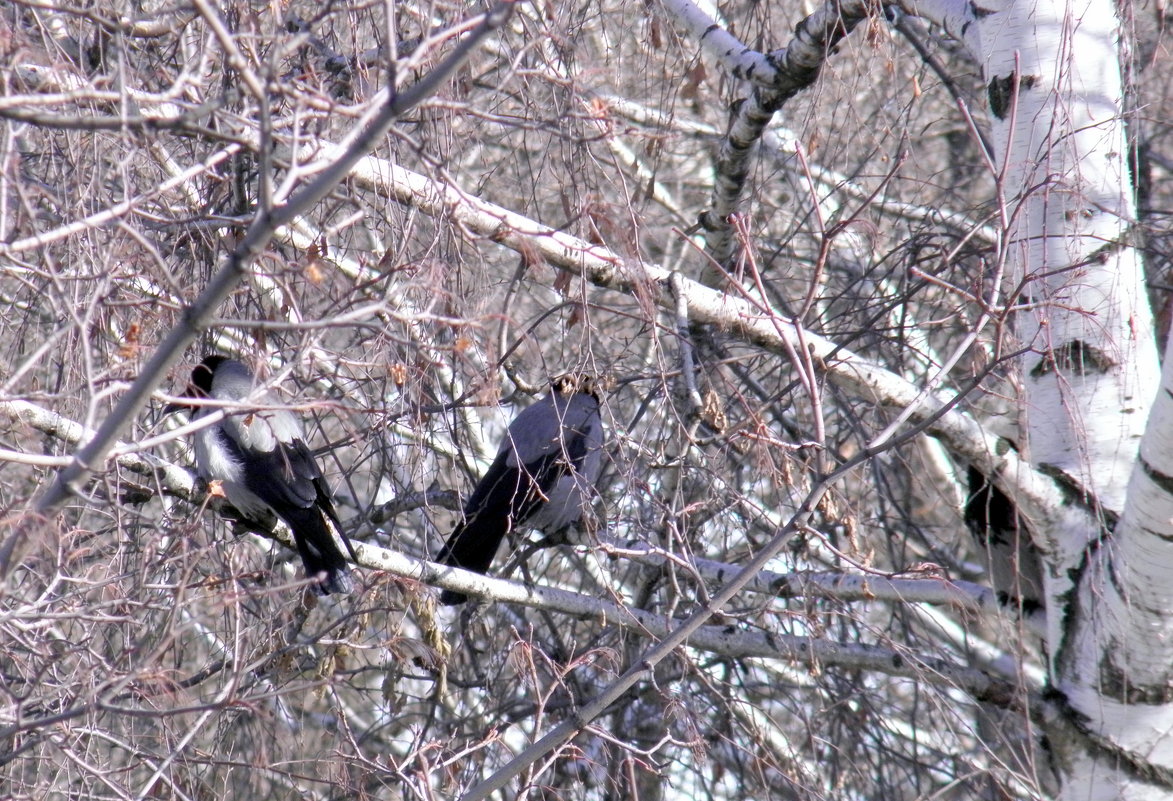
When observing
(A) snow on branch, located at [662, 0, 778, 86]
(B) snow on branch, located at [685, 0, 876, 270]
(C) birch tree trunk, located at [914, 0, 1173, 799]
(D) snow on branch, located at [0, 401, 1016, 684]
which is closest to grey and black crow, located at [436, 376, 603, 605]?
(D) snow on branch, located at [0, 401, 1016, 684]

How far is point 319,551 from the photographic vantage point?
3932 mm

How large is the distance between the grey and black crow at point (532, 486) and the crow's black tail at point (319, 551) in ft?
1.22

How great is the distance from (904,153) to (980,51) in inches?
32.4

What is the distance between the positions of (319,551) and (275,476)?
436 millimetres

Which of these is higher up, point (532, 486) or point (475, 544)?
point (532, 486)

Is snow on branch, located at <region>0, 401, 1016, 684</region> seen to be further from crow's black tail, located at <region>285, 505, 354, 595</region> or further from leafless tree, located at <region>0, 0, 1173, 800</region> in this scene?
crow's black tail, located at <region>285, 505, 354, 595</region>

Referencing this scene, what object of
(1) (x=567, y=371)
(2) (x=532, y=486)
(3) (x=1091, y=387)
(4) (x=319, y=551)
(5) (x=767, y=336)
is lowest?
(4) (x=319, y=551)

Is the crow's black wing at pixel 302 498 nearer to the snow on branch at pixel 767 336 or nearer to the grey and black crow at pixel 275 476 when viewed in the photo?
the grey and black crow at pixel 275 476

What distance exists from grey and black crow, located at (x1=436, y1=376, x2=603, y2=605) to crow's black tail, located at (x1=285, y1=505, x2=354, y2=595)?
37 cm

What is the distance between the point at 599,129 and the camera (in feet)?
9.82

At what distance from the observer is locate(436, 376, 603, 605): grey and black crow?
425cm

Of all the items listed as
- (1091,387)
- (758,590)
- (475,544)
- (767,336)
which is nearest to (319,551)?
(475,544)

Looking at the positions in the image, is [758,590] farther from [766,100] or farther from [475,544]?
[766,100]

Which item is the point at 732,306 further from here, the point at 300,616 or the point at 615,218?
the point at 300,616
